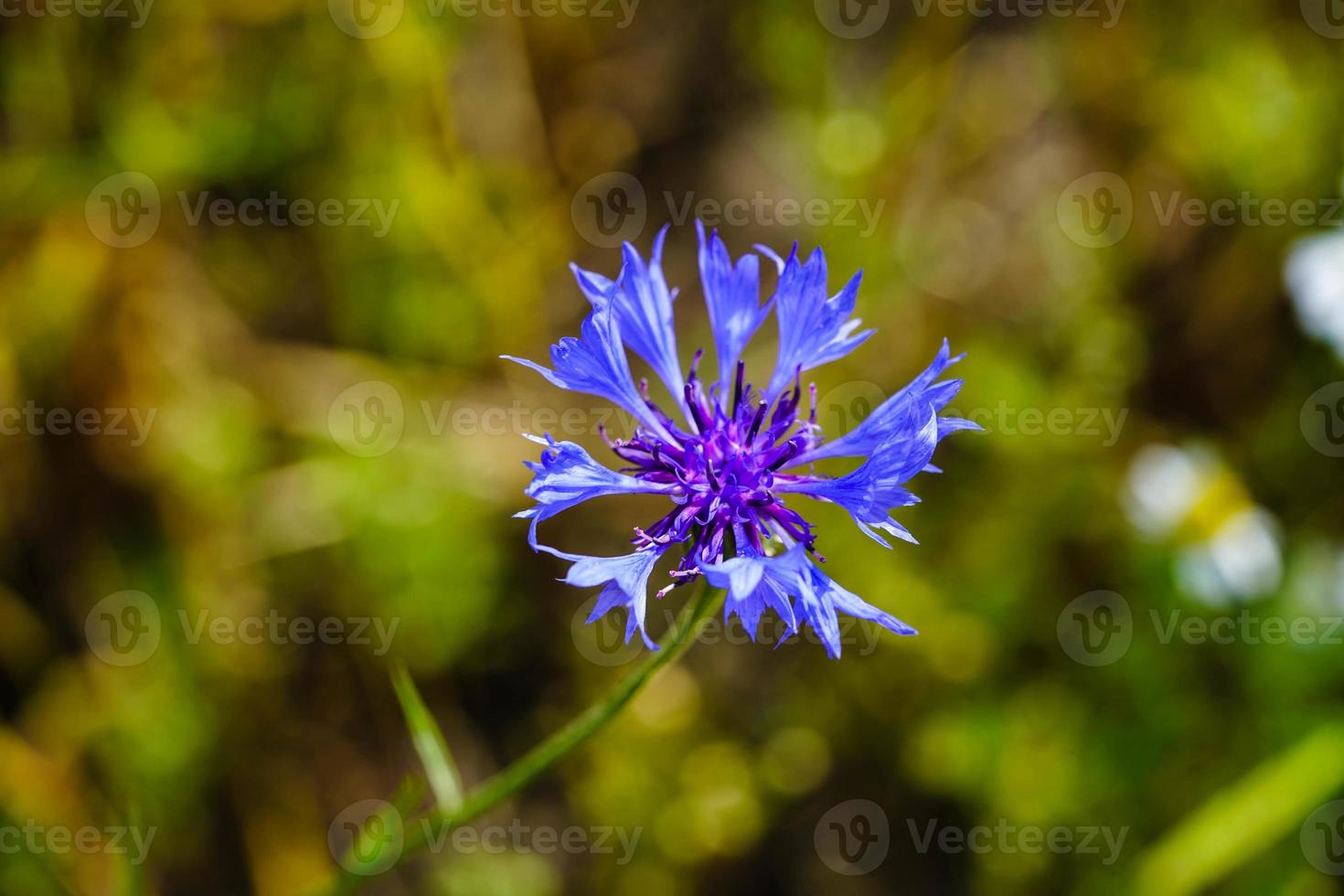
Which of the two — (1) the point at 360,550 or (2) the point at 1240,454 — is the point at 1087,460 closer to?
(2) the point at 1240,454

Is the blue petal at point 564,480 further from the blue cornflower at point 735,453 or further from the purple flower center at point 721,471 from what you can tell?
the purple flower center at point 721,471

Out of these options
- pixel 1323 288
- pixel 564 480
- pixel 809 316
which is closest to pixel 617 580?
pixel 564 480

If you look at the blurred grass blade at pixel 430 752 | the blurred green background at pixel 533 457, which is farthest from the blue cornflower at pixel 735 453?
the blurred green background at pixel 533 457

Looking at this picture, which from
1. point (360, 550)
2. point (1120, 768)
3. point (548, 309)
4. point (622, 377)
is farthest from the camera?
point (548, 309)

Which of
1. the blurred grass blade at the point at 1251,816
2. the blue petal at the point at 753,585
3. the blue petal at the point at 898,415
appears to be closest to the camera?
the blue petal at the point at 753,585

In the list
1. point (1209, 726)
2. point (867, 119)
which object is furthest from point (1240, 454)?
point (867, 119)

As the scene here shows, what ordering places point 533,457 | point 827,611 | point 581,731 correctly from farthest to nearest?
1. point 533,457
2. point 581,731
3. point 827,611

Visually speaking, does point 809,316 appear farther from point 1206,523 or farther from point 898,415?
point 1206,523
